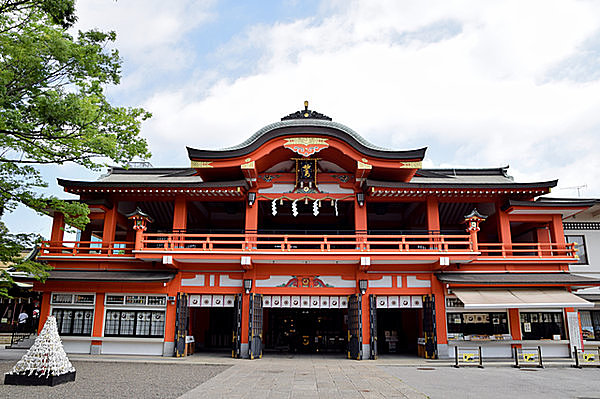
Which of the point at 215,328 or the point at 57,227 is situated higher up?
the point at 57,227

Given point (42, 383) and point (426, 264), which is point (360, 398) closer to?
point (42, 383)

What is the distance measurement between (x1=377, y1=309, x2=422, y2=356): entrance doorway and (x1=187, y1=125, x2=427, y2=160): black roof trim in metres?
8.25

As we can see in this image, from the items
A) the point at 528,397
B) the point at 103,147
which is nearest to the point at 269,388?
the point at 528,397

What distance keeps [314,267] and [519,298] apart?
822cm

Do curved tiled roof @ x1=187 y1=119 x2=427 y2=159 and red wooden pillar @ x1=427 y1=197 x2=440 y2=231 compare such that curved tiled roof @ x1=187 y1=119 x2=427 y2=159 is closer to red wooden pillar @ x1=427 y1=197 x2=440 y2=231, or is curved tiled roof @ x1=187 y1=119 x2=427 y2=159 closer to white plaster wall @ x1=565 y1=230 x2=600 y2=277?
red wooden pillar @ x1=427 y1=197 x2=440 y2=231

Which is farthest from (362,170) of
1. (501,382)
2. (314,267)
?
(501,382)

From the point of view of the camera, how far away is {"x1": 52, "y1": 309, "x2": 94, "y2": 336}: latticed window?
1831cm

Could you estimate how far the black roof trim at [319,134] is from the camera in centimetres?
1839

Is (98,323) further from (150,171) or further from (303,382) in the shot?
(303,382)

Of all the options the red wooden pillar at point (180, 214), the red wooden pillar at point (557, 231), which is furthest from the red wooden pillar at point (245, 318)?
the red wooden pillar at point (557, 231)

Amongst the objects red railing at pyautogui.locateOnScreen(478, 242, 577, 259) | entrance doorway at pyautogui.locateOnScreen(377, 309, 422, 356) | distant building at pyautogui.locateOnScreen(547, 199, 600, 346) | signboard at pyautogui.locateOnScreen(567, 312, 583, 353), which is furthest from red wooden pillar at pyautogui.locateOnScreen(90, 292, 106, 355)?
distant building at pyautogui.locateOnScreen(547, 199, 600, 346)

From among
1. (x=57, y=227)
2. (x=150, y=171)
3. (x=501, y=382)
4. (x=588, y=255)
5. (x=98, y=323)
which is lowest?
(x=501, y=382)

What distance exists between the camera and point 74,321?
18.4 m

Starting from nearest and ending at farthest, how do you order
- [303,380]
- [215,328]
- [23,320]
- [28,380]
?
[28,380], [303,380], [215,328], [23,320]
